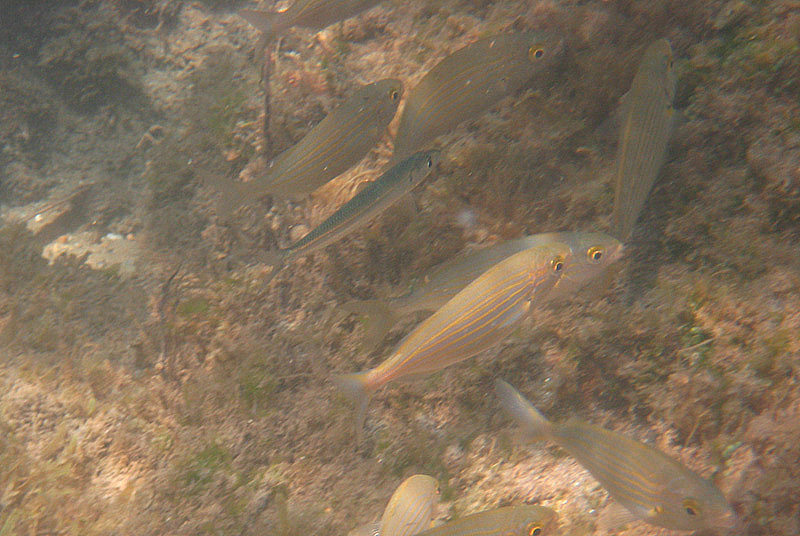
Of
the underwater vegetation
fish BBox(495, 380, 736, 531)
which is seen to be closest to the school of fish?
fish BBox(495, 380, 736, 531)

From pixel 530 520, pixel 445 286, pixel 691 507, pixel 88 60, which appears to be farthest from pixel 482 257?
pixel 88 60

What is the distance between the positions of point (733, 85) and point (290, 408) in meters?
3.84

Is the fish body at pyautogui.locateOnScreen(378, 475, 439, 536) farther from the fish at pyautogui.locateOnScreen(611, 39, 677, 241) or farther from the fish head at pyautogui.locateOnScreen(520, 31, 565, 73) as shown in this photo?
the fish head at pyautogui.locateOnScreen(520, 31, 565, 73)

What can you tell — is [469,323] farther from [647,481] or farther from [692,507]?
[692,507]

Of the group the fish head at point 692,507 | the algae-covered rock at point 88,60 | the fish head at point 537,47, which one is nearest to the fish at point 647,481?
the fish head at point 692,507

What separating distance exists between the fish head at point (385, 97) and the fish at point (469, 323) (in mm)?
1460

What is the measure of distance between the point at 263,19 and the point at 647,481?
3.91 m

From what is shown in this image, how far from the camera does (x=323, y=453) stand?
3.17m

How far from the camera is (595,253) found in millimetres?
2357

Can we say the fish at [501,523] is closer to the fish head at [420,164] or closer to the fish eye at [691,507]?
the fish eye at [691,507]

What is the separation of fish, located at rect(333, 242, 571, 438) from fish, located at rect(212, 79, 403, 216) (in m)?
1.37

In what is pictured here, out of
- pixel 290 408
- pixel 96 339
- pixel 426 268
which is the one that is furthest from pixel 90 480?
pixel 426 268

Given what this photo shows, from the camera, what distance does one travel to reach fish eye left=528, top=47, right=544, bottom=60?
3.01 metres

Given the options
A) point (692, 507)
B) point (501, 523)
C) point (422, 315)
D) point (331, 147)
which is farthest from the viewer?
point (422, 315)
